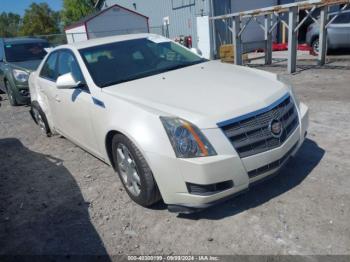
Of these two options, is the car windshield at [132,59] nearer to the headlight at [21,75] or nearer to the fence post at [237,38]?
the headlight at [21,75]

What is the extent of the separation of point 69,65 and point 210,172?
2.58m

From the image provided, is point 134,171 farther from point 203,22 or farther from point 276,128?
point 203,22

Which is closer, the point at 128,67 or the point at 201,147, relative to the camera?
the point at 201,147

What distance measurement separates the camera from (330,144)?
4.07 metres

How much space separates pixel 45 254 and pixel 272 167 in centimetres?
214

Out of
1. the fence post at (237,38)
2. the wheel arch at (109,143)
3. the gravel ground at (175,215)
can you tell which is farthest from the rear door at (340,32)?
the wheel arch at (109,143)

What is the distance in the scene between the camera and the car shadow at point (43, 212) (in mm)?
2760

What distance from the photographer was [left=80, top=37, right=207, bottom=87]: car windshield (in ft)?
11.6

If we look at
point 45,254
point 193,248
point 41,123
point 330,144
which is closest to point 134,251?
point 193,248

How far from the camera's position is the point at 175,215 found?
2.97 m

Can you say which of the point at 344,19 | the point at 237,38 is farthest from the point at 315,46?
the point at 237,38

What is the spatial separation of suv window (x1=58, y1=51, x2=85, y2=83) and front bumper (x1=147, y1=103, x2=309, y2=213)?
165cm

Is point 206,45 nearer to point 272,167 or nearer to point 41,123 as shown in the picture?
point 41,123

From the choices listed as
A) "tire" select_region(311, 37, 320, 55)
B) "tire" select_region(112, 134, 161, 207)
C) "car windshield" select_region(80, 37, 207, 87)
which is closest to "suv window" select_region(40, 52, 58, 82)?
"car windshield" select_region(80, 37, 207, 87)
